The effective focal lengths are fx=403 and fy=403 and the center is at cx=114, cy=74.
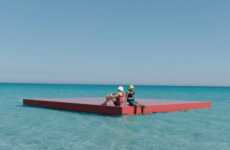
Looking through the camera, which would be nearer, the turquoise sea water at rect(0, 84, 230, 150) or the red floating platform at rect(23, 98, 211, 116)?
the turquoise sea water at rect(0, 84, 230, 150)

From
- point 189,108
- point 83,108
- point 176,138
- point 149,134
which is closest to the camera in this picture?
point 176,138

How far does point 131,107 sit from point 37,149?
8.04 m

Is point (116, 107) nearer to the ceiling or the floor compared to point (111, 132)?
nearer to the ceiling

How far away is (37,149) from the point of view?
446 inches

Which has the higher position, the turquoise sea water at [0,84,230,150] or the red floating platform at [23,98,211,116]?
the red floating platform at [23,98,211,116]

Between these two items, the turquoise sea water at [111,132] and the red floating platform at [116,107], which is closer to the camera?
the turquoise sea water at [111,132]

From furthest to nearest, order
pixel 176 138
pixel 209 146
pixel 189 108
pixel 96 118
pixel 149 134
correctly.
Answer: pixel 189 108 → pixel 96 118 → pixel 149 134 → pixel 176 138 → pixel 209 146

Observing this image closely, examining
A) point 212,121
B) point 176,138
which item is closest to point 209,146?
point 176,138

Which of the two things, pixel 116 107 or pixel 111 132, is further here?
pixel 116 107

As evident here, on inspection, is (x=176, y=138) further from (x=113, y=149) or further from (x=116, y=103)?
(x=116, y=103)

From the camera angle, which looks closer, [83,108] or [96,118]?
[96,118]

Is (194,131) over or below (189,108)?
below

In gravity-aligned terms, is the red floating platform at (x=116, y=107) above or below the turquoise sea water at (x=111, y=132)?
above

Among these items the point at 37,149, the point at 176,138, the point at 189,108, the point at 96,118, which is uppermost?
the point at 189,108
